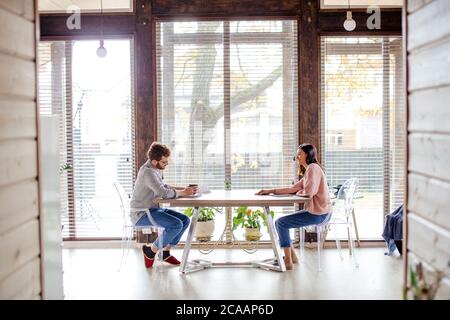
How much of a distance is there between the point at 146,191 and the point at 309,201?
1420 mm

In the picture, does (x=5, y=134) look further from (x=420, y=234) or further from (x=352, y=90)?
(x=352, y=90)

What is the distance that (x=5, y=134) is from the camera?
283 cm

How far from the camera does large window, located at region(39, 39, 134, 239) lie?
6770 mm

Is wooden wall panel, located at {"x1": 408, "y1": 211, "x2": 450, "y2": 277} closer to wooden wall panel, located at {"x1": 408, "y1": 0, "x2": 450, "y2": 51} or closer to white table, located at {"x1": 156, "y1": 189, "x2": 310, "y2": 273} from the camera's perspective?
wooden wall panel, located at {"x1": 408, "y1": 0, "x2": 450, "y2": 51}

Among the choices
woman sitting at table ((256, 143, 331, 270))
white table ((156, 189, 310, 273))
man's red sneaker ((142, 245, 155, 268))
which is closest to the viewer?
white table ((156, 189, 310, 273))

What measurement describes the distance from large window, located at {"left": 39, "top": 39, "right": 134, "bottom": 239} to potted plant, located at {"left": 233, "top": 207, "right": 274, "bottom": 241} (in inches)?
47.4

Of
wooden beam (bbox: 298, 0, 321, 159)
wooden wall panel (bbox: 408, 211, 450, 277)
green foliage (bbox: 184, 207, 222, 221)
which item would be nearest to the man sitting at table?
green foliage (bbox: 184, 207, 222, 221)

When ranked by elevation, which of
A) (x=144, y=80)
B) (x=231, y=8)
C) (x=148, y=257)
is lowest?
(x=148, y=257)

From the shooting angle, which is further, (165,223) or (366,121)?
(366,121)

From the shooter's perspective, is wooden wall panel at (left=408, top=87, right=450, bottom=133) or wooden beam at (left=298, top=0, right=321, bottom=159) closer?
wooden wall panel at (left=408, top=87, right=450, bottom=133)

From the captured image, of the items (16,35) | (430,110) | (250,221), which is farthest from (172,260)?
(430,110)

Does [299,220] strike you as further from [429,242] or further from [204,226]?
[429,242]

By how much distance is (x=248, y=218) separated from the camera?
21.7 feet
